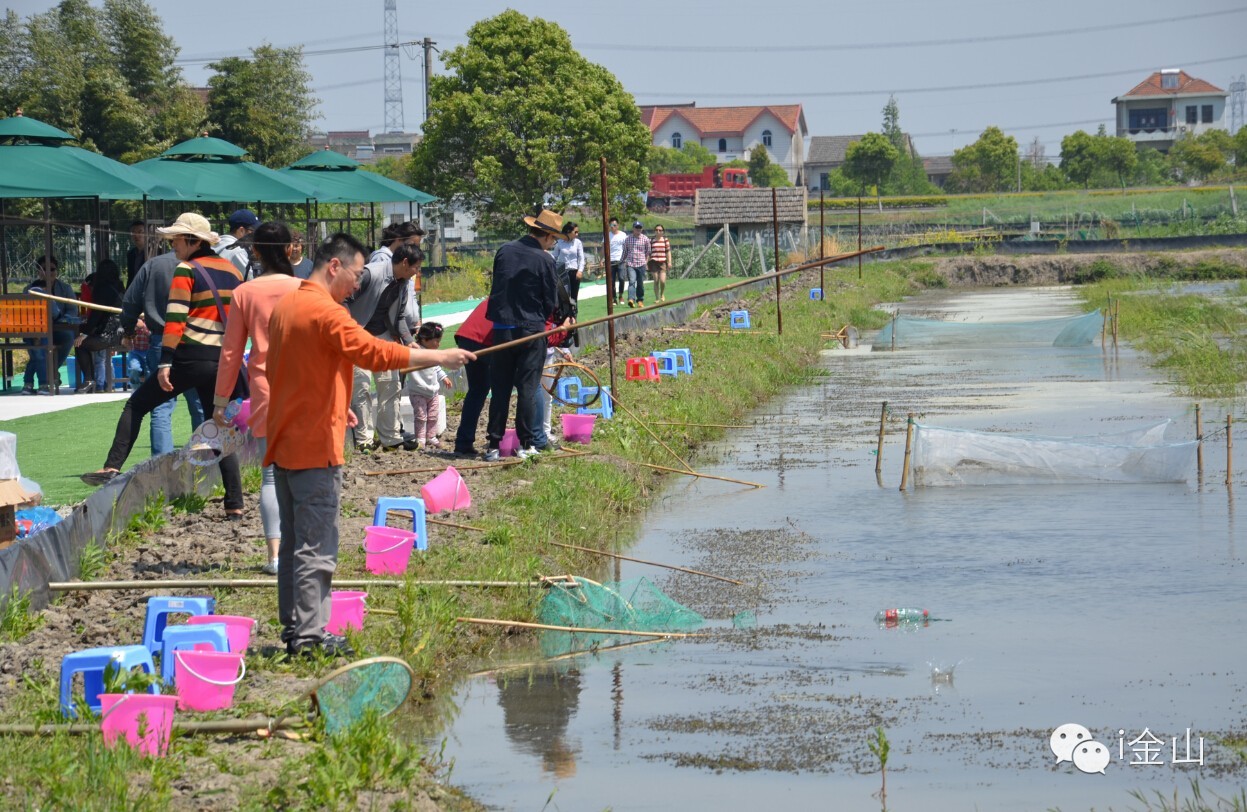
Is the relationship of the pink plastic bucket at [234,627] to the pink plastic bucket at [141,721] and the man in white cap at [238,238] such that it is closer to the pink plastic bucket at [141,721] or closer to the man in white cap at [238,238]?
the pink plastic bucket at [141,721]

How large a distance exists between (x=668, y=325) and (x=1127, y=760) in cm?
1897

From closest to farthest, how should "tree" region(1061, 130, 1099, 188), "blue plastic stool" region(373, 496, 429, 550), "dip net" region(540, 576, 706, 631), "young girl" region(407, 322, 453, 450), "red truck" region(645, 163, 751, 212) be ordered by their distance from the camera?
"dip net" region(540, 576, 706, 631) → "blue plastic stool" region(373, 496, 429, 550) → "young girl" region(407, 322, 453, 450) → "red truck" region(645, 163, 751, 212) → "tree" region(1061, 130, 1099, 188)

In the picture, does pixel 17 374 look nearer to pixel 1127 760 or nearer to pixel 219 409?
pixel 219 409

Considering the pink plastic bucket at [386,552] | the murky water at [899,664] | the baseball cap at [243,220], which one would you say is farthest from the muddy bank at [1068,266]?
the pink plastic bucket at [386,552]

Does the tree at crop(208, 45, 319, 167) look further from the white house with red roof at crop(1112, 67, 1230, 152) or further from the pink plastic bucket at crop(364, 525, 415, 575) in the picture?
the white house with red roof at crop(1112, 67, 1230, 152)

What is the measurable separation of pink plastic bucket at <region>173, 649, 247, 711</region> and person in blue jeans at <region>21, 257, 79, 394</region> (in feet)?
35.5

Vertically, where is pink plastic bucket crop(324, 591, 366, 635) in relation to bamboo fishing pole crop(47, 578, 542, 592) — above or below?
below

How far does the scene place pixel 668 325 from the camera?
24.7 m

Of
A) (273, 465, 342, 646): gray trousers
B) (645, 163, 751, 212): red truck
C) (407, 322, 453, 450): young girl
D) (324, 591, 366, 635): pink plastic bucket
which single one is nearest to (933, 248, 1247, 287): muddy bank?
(645, 163, 751, 212): red truck

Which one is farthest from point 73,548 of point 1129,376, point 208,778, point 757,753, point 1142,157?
point 1142,157

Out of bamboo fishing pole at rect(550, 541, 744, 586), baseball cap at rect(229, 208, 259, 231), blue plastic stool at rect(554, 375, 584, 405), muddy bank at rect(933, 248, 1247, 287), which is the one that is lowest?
bamboo fishing pole at rect(550, 541, 744, 586)

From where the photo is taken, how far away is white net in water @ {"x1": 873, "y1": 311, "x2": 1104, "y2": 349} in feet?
82.9

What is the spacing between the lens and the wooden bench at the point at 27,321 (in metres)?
15.6

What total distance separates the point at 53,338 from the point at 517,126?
3028 cm
